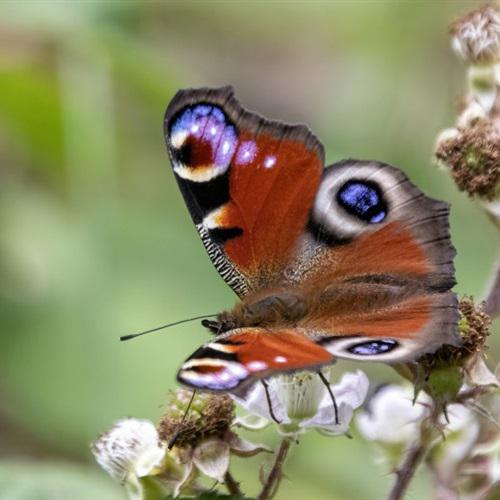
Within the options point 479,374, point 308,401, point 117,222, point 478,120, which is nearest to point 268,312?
point 308,401

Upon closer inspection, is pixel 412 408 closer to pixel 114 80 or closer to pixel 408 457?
pixel 408 457

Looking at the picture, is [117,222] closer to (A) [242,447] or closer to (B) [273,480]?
(A) [242,447]

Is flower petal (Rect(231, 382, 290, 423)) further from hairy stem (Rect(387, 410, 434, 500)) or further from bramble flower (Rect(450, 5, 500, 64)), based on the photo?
bramble flower (Rect(450, 5, 500, 64))

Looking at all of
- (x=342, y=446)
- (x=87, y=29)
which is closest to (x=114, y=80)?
(x=87, y=29)

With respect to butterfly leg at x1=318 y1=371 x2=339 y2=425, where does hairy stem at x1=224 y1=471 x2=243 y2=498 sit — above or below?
A: below

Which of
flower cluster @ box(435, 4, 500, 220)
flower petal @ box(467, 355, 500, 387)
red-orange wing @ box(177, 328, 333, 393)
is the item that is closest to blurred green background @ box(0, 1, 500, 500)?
flower cluster @ box(435, 4, 500, 220)

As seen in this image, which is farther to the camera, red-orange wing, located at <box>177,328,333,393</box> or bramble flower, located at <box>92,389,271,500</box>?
bramble flower, located at <box>92,389,271,500</box>

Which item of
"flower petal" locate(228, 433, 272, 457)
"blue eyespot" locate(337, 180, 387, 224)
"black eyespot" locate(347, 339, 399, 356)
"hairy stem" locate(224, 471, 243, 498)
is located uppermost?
"blue eyespot" locate(337, 180, 387, 224)

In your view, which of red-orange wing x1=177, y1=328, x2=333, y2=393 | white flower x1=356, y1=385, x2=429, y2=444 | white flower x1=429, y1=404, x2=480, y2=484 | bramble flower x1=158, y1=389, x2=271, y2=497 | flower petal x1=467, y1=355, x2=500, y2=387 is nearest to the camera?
red-orange wing x1=177, y1=328, x2=333, y2=393
